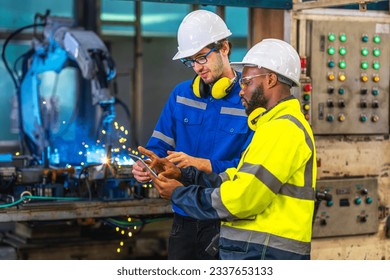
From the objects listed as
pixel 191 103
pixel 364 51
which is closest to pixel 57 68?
pixel 364 51

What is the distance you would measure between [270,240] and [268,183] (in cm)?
26

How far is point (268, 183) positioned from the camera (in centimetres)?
325

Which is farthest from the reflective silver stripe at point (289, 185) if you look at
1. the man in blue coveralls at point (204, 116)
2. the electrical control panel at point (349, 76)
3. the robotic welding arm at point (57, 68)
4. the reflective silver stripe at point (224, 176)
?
the robotic welding arm at point (57, 68)

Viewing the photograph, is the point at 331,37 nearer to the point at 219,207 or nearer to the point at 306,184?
the point at 306,184

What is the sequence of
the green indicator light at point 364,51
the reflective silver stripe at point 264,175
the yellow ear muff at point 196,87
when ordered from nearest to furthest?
the reflective silver stripe at point 264,175 → the yellow ear muff at point 196,87 → the green indicator light at point 364,51

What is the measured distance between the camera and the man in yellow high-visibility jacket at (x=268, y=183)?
10.7 ft

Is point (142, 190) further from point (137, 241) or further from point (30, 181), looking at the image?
point (137, 241)

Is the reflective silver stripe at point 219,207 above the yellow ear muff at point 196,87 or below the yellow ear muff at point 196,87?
below

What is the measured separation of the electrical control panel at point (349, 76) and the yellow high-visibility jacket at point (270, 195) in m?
2.16

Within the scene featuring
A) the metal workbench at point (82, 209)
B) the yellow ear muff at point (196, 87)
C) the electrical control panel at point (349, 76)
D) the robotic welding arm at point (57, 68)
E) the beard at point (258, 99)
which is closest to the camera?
the beard at point (258, 99)

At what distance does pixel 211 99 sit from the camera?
4355 mm

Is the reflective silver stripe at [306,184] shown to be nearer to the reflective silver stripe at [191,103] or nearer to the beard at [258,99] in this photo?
the beard at [258,99]

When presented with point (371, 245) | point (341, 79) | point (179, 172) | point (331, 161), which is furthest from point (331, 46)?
point (179, 172)

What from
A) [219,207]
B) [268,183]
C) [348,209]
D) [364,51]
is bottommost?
[348,209]
